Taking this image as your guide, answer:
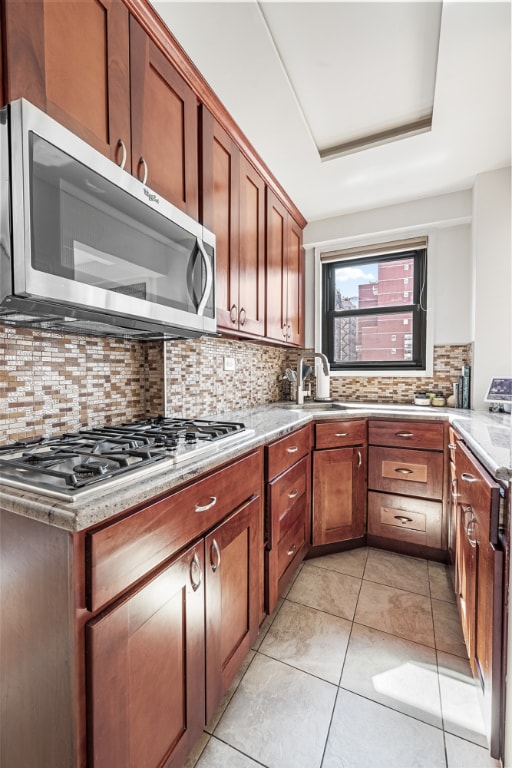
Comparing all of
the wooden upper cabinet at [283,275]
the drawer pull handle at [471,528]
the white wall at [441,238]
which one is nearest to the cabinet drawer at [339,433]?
the wooden upper cabinet at [283,275]

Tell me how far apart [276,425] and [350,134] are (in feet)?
5.57

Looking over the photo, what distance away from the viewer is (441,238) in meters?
2.60

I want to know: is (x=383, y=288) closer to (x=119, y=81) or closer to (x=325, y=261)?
(x=325, y=261)

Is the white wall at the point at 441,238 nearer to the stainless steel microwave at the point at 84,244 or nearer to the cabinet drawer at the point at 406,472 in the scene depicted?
the cabinet drawer at the point at 406,472

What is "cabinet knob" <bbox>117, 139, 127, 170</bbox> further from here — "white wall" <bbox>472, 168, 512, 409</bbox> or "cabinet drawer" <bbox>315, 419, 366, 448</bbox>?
"white wall" <bbox>472, 168, 512, 409</bbox>

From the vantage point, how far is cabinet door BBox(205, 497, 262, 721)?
1.04 m

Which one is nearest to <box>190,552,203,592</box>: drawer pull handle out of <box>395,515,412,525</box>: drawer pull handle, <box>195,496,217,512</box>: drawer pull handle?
<box>195,496,217,512</box>: drawer pull handle

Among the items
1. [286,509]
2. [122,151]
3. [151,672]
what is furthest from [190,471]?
[122,151]

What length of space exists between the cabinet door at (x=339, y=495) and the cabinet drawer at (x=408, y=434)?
140 millimetres

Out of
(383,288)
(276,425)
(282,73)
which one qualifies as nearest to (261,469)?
(276,425)

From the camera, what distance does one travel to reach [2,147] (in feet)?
2.48

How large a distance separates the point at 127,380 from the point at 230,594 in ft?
3.16

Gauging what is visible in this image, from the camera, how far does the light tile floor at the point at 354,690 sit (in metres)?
1.04

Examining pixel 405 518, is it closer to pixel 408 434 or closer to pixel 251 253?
pixel 408 434
